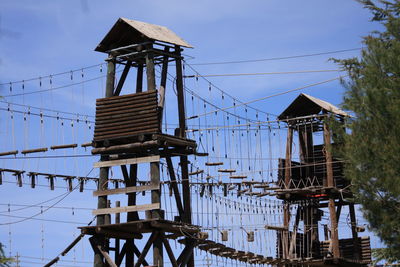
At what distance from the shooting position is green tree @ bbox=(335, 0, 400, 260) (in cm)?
2498

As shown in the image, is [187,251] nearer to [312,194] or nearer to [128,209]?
[128,209]

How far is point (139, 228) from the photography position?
32.3m

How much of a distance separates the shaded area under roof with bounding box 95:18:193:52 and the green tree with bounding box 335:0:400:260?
9844mm

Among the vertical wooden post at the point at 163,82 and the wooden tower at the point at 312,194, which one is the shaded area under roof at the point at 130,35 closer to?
the vertical wooden post at the point at 163,82

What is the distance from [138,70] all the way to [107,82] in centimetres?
159

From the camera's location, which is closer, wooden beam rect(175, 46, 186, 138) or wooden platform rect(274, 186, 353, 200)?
wooden beam rect(175, 46, 186, 138)

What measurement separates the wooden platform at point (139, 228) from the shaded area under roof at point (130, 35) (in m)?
6.85

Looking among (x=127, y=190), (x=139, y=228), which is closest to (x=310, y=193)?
(x=127, y=190)

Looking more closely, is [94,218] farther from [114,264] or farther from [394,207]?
[394,207]

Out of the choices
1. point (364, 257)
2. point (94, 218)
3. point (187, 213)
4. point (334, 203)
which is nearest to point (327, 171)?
point (334, 203)

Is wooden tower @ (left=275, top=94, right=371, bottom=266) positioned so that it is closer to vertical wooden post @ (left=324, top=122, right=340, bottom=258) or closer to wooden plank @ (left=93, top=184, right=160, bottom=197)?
vertical wooden post @ (left=324, top=122, right=340, bottom=258)

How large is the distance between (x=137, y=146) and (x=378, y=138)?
10324 millimetres

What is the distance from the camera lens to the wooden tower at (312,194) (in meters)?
42.6

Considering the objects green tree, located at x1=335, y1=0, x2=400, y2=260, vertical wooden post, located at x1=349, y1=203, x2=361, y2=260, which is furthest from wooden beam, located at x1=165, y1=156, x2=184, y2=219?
vertical wooden post, located at x1=349, y1=203, x2=361, y2=260
